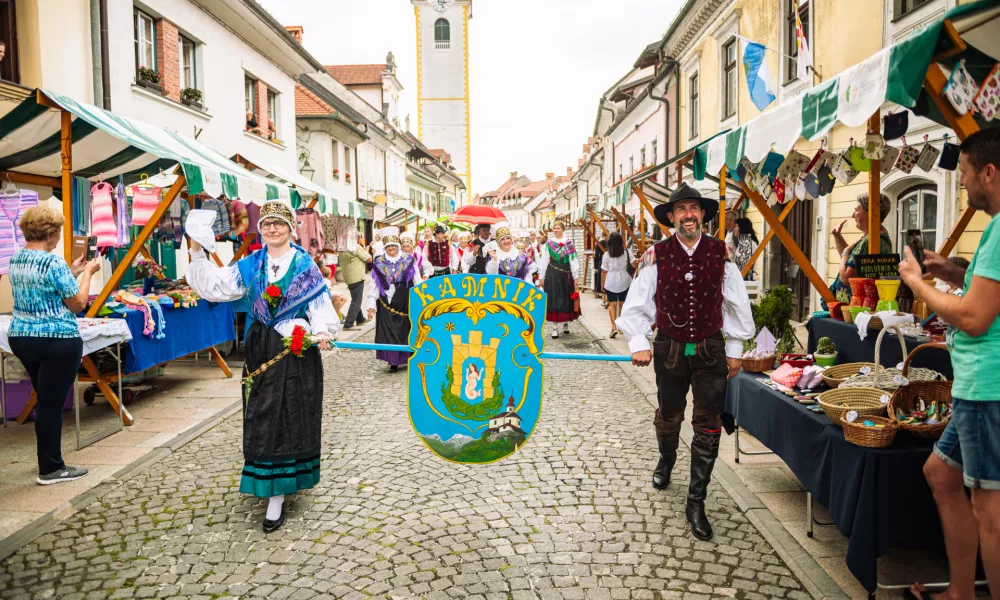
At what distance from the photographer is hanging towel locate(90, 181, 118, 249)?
270 inches

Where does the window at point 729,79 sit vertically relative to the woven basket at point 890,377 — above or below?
above

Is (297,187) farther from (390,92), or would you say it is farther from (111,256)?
(390,92)

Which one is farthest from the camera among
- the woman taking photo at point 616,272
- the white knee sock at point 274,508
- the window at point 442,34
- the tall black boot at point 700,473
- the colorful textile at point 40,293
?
the window at point 442,34

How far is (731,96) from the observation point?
1609 cm

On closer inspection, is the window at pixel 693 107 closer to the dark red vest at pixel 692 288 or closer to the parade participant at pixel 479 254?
the parade participant at pixel 479 254

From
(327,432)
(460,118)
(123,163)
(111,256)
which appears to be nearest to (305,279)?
(327,432)

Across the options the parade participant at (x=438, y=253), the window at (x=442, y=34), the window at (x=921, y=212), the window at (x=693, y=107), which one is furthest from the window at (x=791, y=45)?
the window at (x=442, y=34)

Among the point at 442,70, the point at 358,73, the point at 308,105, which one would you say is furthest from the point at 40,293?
the point at 442,70

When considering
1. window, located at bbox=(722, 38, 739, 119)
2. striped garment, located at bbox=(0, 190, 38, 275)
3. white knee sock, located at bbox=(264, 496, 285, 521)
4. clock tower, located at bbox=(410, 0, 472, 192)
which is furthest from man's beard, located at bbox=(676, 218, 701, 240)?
clock tower, located at bbox=(410, 0, 472, 192)

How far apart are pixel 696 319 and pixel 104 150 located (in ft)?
22.0

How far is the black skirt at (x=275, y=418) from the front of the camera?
401 cm

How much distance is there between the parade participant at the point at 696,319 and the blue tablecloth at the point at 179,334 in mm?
4974

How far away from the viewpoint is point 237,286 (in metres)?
4.11

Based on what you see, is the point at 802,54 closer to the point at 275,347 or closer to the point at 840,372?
the point at 840,372
